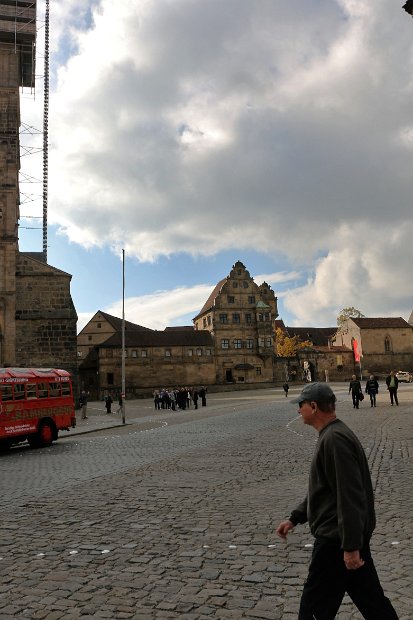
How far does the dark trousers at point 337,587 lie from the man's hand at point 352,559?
127 mm

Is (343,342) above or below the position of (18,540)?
above

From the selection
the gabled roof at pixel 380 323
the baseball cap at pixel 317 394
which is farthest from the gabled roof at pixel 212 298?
the baseball cap at pixel 317 394

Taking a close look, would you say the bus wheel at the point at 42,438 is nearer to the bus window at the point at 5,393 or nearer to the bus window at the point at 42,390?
the bus window at the point at 42,390

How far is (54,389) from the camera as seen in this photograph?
20.5 m

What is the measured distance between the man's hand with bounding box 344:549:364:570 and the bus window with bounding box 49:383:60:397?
18.5 meters

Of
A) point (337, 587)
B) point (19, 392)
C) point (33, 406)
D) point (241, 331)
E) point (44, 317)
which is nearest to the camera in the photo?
point (337, 587)

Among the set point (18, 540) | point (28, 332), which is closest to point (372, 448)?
point (18, 540)

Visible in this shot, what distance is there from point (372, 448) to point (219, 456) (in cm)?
382

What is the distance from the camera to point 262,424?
76.5 feet

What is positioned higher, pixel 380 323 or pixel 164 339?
pixel 380 323

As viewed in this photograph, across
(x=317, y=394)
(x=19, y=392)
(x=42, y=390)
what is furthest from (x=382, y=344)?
(x=317, y=394)

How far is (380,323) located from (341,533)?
90791mm

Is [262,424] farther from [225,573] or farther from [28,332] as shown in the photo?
[28,332]

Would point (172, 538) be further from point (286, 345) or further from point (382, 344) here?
point (286, 345)
